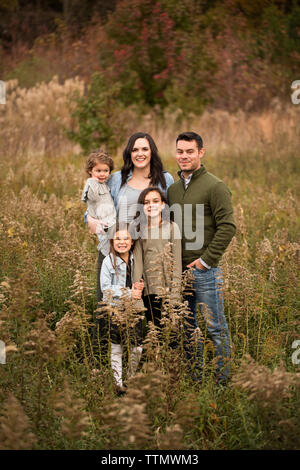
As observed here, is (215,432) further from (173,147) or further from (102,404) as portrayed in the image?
(173,147)

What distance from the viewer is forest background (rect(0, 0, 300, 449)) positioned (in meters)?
2.84

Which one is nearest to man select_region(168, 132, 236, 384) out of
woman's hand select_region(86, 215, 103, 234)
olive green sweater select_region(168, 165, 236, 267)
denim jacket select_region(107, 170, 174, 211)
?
olive green sweater select_region(168, 165, 236, 267)

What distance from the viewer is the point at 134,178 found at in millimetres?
4105

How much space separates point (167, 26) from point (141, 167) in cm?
1265

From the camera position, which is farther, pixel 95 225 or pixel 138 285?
pixel 95 225

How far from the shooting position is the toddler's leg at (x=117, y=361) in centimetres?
354

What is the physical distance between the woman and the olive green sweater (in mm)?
189

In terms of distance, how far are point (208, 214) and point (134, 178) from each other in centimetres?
66

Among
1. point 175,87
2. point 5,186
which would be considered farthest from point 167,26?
point 5,186

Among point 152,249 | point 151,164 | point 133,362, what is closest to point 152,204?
point 152,249

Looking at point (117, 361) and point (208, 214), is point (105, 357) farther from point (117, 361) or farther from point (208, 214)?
point (208, 214)

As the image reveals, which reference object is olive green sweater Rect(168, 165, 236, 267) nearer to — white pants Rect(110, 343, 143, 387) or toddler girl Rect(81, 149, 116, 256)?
toddler girl Rect(81, 149, 116, 256)

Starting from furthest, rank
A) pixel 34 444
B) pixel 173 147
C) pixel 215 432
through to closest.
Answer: pixel 173 147 < pixel 215 432 < pixel 34 444

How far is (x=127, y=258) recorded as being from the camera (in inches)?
152
